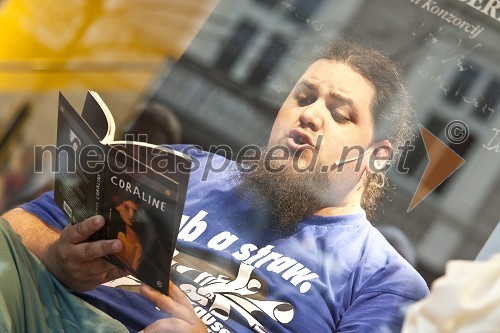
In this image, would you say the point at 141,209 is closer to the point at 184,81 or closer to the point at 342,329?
the point at 342,329

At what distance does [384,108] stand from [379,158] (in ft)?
0.34

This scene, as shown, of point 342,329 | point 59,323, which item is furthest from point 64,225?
point 342,329

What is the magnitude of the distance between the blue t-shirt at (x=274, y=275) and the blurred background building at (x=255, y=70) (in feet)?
0.29

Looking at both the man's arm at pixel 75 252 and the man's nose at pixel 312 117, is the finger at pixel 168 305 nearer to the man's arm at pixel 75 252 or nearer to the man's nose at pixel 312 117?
the man's arm at pixel 75 252

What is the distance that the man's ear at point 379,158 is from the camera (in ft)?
4.96

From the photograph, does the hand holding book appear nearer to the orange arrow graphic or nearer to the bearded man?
the bearded man

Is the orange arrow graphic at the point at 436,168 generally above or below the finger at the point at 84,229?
above

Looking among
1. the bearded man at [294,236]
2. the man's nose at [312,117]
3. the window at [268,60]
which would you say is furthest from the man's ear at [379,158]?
the window at [268,60]

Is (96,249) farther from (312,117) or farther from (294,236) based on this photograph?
(312,117)

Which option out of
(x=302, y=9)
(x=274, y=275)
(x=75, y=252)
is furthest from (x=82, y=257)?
(x=302, y=9)

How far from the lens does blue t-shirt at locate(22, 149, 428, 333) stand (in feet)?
4.60

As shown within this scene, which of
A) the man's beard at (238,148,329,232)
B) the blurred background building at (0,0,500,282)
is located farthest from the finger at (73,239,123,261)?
the blurred background building at (0,0,500,282)

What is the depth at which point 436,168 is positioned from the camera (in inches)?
59.7

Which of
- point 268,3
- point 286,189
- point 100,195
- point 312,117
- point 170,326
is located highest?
point 268,3
